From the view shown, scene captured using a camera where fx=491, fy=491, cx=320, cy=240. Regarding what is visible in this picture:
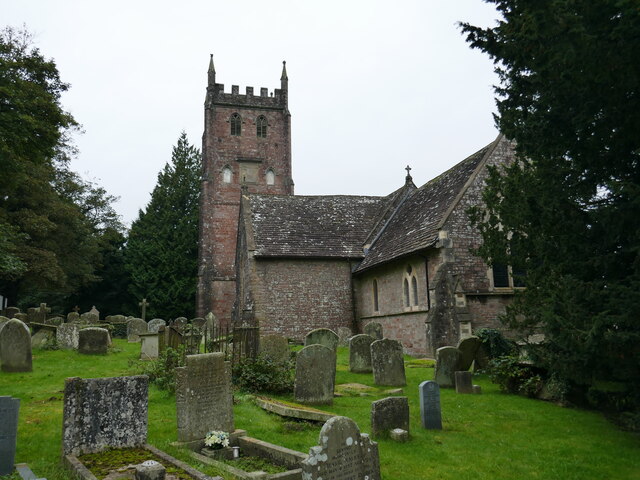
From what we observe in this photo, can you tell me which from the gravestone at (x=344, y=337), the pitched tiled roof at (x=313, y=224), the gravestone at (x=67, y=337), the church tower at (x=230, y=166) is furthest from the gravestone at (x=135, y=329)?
the church tower at (x=230, y=166)

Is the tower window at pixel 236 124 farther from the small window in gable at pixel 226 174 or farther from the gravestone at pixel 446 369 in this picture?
the gravestone at pixel 446 369

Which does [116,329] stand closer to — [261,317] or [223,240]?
[261,317]

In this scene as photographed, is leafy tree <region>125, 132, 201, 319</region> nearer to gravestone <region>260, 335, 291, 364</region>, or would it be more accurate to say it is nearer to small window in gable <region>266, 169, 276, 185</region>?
small window in gable <region>266, 169, 276, 185</region>

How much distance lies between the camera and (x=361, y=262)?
941 inches

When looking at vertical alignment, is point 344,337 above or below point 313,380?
above

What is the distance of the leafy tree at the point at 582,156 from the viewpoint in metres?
6.02

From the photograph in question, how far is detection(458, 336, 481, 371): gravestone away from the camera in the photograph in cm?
1232

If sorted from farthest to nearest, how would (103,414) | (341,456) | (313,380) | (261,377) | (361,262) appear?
(361,262) < (261,377) < (313,380) < (103,414) < (341,456)

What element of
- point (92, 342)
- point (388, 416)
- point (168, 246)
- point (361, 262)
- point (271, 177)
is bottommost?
point (388, 416)

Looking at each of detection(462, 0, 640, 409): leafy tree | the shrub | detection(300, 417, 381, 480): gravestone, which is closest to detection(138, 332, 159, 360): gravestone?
the shrub

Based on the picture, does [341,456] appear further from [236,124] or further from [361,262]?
[236,124]

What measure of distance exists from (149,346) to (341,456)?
39.3ft

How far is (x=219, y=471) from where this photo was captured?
18.4 feet

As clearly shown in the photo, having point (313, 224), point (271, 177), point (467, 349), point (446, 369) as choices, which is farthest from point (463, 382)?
point (271, 177)
